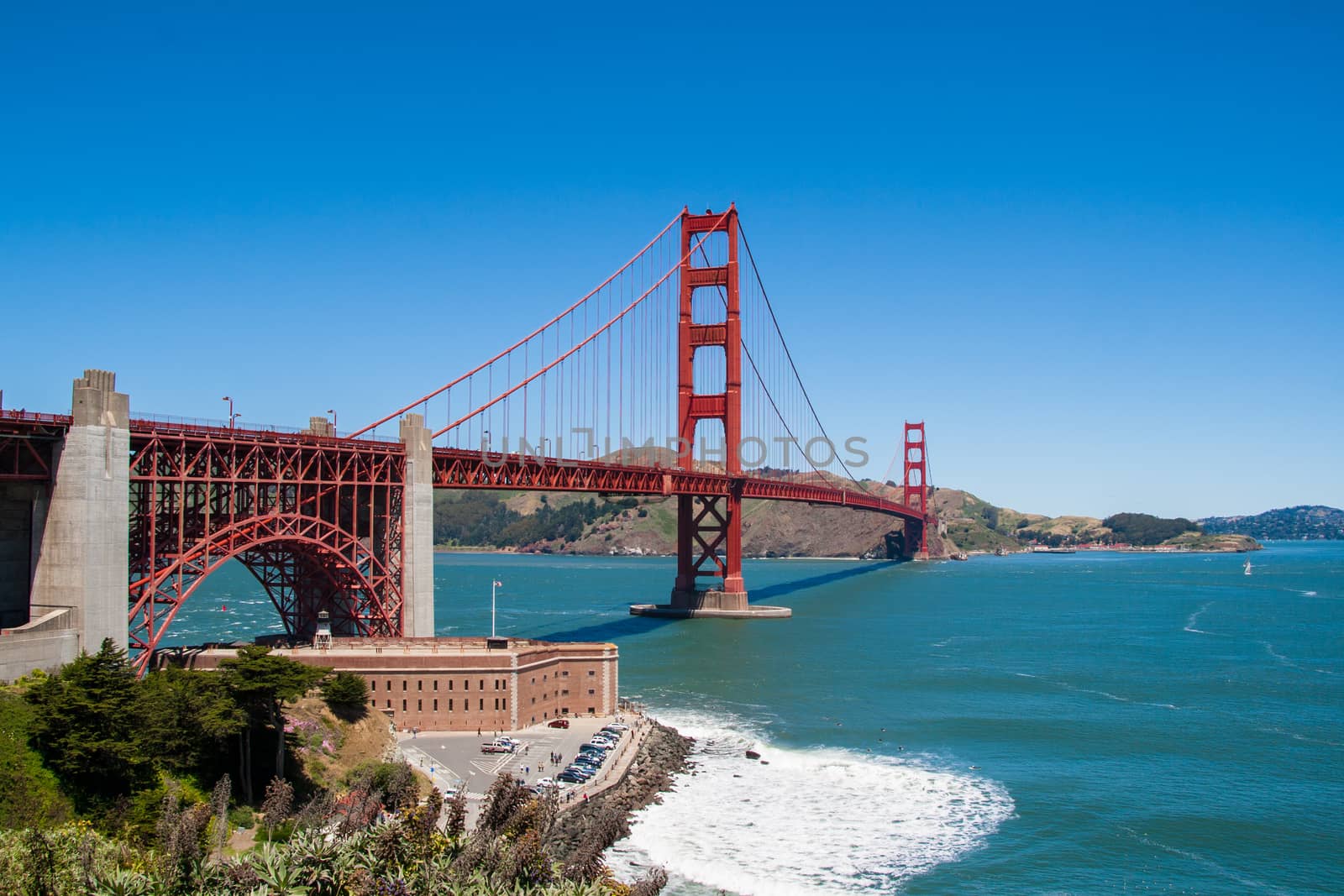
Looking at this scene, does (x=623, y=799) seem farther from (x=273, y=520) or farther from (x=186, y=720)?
(x=273, y=520)

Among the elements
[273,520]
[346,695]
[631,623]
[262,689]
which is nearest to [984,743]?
[346,695]

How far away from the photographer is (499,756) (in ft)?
119

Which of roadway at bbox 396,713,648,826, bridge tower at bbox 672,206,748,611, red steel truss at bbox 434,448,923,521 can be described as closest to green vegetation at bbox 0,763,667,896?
roadway at bbox 396,713,648,826

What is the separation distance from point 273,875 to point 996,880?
1870 centimetres

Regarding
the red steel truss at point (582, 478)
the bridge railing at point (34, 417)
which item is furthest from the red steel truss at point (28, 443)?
the red steel truss at point (582, 478)

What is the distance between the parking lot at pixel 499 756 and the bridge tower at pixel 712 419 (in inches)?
1616

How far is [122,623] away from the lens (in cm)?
3366

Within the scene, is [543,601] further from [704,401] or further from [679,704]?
[679,704]

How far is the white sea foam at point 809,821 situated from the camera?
2842 cm

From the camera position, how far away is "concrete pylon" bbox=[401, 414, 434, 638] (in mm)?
46781

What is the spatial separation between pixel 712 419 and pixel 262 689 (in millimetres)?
56704

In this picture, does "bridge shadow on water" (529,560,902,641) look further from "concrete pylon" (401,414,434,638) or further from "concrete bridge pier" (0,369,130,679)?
"concrete bridge pier" (0,369,130,679)

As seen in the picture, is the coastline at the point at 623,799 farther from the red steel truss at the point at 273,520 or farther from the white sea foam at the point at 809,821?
the red steel truss at the point at 273,520

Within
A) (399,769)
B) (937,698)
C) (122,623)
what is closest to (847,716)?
(937,698)
